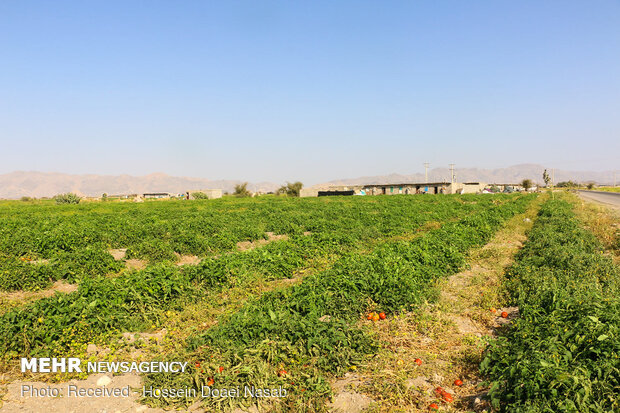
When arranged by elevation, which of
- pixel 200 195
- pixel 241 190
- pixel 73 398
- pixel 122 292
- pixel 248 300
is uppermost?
pixel 241 190

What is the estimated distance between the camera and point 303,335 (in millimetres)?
5504

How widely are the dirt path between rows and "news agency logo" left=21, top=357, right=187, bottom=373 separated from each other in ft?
8.28

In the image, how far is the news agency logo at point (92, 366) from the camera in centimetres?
531

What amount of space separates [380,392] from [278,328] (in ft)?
5.66

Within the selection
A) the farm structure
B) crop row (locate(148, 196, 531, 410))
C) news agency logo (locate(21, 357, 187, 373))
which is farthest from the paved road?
news agency logo (locate(21, 357, 187, 373))

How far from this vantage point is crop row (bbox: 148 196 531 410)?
16.0 ft

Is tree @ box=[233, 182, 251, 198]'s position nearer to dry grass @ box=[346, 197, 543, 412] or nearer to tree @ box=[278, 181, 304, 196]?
tree @ box=[278, 181, 304, 196]

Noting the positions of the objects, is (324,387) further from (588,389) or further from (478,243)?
(478,243)

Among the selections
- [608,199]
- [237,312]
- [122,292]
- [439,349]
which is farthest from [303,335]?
[608,199]

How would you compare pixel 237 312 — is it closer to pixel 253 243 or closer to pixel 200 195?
pixel 253 243

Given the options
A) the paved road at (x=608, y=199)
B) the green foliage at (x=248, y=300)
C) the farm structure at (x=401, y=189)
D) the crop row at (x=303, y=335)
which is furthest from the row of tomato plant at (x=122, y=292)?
the farm structure at (x=401, y=189)

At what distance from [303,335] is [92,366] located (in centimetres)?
316

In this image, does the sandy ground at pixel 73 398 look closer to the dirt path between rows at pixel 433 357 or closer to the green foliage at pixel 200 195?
the dirt path between rows at pixel 433 357

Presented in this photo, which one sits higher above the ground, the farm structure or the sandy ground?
the farm structure
